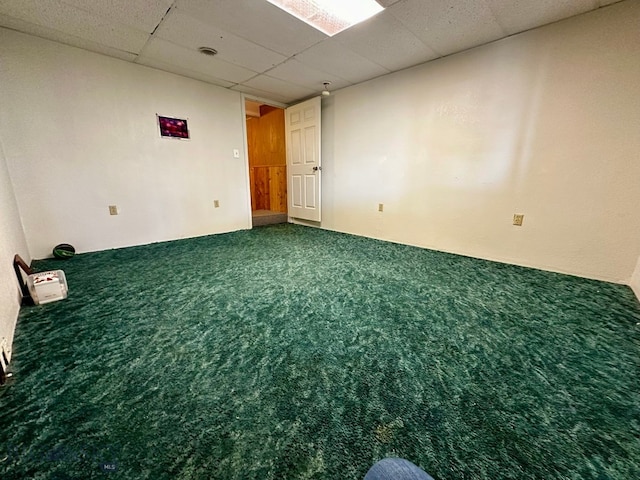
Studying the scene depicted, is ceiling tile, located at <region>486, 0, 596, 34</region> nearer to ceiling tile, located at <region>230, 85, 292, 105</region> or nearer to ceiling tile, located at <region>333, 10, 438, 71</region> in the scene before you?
ceiling tile, located at <region>333, 10, 438, 71</region>

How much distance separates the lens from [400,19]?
77.7 inches

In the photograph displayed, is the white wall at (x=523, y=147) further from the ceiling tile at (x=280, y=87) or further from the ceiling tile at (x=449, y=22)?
the ceiling tile at (x=280, y=87)

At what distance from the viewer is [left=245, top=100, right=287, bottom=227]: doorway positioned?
190 inches

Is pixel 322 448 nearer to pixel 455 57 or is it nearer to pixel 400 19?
pixel 400 19

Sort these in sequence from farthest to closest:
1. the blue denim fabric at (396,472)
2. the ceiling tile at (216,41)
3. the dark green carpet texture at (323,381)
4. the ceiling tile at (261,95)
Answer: the ceiling tile at (261,95) → the ceiling tile at (216,41) → the dark green carpet texture at (323,381) → the blue denim fabric at (396,472)

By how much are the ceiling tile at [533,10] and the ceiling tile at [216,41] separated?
1.93m

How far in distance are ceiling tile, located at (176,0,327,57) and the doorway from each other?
2564mm

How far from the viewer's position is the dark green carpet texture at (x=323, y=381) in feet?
2.51

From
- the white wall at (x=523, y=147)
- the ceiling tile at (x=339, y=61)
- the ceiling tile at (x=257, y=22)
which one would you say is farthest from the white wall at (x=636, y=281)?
the ceiling tile at (x=257, y=22)

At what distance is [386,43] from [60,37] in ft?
9.97

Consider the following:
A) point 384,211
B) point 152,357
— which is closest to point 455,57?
point 384,211

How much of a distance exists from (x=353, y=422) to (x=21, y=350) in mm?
1622

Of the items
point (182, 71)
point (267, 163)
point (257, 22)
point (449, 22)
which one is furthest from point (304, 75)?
point (267, 163)

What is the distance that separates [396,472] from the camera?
0.45 m
